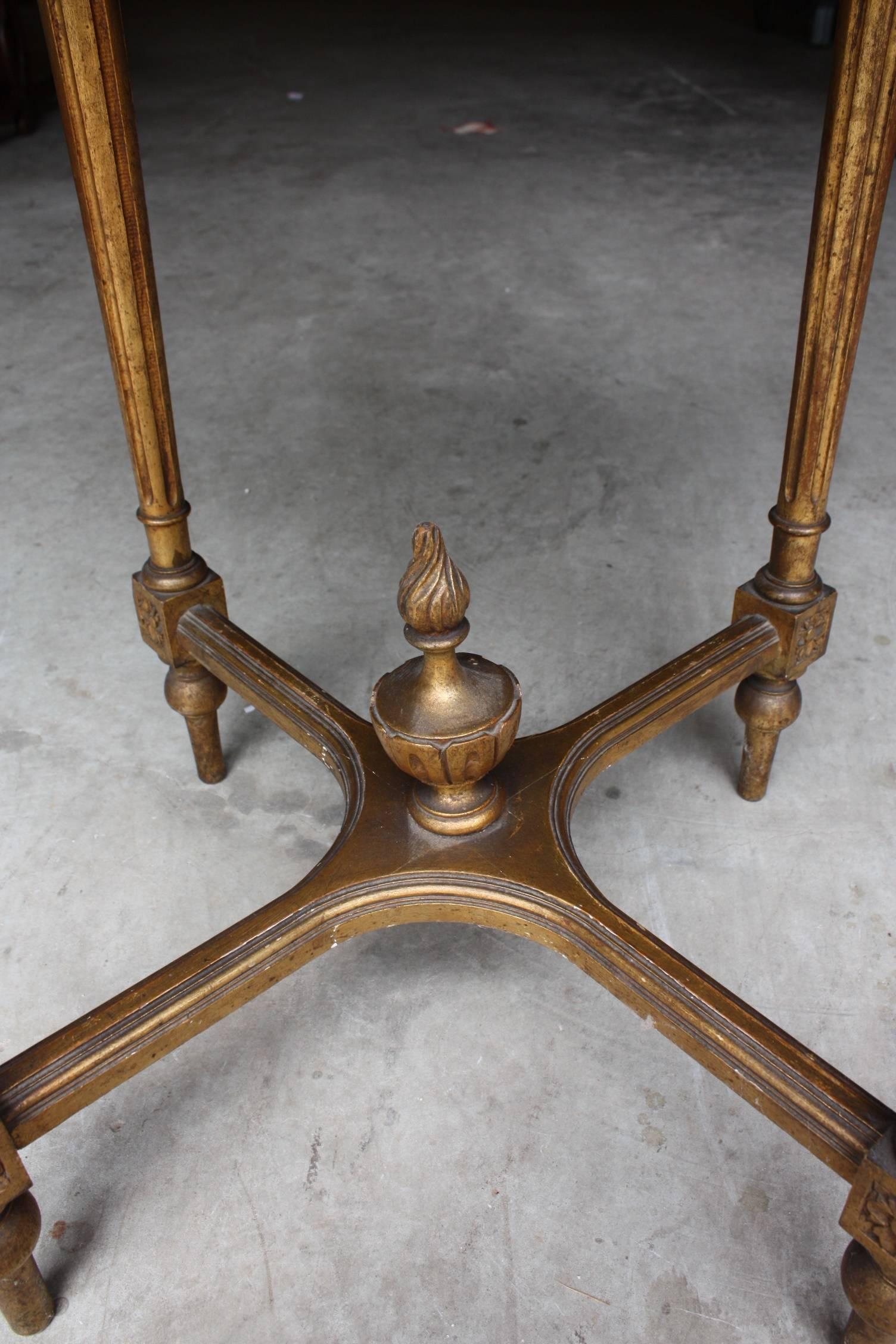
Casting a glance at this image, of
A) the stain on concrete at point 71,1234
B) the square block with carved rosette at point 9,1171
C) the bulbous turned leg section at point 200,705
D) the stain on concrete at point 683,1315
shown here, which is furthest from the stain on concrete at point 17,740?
the stain on concrete at point 683,1315

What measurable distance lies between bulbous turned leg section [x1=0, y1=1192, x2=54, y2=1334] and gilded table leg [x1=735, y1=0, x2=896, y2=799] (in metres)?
0.89

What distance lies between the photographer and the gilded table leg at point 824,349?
100cm

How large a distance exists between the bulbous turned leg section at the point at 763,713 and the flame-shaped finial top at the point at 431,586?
560 millimetres

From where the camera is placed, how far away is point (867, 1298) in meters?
0.90

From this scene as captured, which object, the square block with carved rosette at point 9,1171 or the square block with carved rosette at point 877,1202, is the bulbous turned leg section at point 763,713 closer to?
the square block with carved rosette at point 877,1202

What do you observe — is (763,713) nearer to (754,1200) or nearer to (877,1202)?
(754,1200)

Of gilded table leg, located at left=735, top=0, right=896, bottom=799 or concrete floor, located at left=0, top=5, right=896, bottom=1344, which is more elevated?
gilded table leg, located at left=735, top=0, right=896, bottom=799

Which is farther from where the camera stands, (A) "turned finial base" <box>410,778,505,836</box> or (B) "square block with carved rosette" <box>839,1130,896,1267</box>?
(A) "turned finial base" <box>410,778,505,836</box>

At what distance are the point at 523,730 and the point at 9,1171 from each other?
0.90m

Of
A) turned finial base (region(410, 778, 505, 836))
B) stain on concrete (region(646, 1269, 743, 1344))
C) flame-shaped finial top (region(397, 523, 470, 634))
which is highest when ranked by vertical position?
flame-shaped finial top (region(397, 523, 470, 634))

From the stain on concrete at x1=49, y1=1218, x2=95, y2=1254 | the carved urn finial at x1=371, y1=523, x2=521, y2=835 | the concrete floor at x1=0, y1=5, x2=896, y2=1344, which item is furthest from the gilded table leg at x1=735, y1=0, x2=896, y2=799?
the stain on concrete at x1=49, y1=1218, x2=95, y2=1254

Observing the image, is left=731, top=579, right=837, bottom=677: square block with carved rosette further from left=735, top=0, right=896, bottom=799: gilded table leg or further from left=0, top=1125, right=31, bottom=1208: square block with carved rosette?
left=0, top=1125, right=31, bottom=1208: square block with carved rosette

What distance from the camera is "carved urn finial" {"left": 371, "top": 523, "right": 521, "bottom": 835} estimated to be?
94 cm

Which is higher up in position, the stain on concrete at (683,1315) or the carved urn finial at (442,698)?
the carved urn finial at (442,698)
